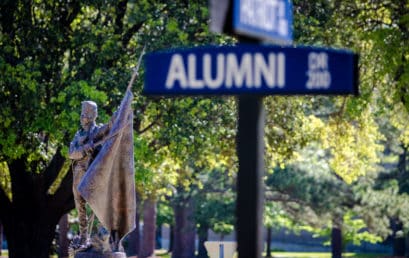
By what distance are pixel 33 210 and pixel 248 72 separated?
64.1 ft

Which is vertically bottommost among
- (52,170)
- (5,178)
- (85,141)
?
(5,178)

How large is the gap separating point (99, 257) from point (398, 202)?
2354cm

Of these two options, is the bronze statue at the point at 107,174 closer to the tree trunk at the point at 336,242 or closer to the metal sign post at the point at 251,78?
the metal sign post at the point at 251,78

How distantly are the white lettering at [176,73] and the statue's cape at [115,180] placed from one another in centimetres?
756

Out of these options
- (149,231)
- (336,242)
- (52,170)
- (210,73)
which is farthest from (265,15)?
(336,242)

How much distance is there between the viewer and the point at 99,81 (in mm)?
22938

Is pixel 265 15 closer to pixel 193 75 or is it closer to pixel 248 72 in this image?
pixel 248 72

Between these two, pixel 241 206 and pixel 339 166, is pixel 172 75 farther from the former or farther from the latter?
pixel 339 166

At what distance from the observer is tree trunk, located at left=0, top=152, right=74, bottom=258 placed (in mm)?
25531

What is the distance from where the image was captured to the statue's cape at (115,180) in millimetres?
14781

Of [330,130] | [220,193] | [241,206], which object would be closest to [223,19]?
[241,206]

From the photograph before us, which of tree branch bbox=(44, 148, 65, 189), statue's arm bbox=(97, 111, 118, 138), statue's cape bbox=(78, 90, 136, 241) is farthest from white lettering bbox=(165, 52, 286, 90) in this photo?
tree branch bbox=(44, 148, 65, 189)

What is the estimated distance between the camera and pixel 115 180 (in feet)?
49.4

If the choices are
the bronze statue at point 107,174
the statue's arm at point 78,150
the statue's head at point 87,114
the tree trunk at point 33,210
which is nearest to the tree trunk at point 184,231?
the tree trunk at point 33,210
